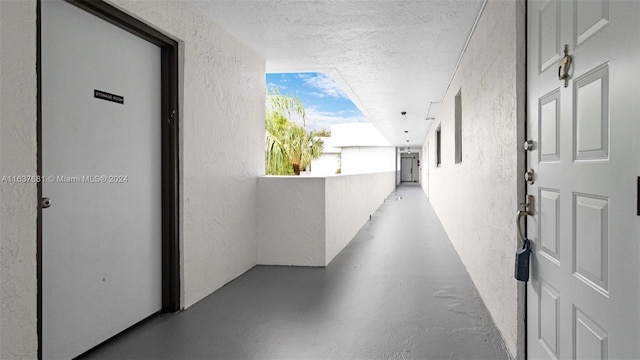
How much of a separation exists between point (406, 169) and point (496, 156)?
33.6m

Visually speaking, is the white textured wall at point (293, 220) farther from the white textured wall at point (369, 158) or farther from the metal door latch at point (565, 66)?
the white textured wall at point (369, 158)

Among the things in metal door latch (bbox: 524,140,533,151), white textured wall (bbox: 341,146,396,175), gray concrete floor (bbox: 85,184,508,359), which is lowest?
gray concrete floor (bbox: 85,184,508,359)

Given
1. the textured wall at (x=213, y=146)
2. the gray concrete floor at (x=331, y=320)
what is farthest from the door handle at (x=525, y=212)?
the textured wall at (x=213, y=146)

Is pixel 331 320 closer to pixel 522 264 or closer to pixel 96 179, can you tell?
pixel 522 264

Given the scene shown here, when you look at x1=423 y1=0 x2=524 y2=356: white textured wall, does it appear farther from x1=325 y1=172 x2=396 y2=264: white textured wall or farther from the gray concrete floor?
x1=325 y1=172 x2=396 y2=264: white textured wall

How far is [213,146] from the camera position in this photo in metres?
3.92

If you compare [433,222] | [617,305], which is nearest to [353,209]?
[433,222]

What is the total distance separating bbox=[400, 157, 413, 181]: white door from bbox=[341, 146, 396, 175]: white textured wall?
40.1 ft

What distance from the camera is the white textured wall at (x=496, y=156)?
240 centimetres

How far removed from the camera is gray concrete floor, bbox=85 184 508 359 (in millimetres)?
2688

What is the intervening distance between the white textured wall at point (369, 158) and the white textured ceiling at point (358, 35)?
1699 cm

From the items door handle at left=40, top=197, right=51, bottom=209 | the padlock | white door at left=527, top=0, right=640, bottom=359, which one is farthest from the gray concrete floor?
door handle at left=40, top=197, right=51, bottom=209

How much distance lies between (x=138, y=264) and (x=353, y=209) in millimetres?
4554

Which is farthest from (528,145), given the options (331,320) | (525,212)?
(331,320)
